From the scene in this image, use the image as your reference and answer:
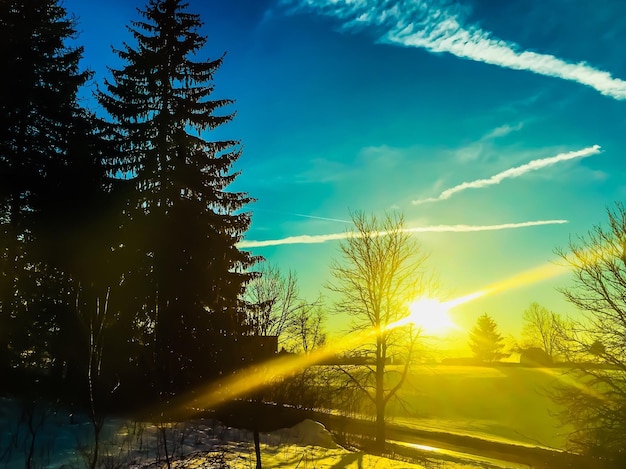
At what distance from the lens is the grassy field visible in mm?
33062

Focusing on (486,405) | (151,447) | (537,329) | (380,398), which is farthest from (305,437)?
(537,329)

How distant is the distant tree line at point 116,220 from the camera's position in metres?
14.4

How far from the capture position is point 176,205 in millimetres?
18453

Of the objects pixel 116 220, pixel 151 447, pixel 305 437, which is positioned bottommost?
pixel 305 437

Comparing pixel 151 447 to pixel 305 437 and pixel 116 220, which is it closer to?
pixel 305 437

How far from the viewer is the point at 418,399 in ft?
141

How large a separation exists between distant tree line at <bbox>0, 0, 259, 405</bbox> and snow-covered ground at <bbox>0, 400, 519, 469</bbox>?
2.33 meters

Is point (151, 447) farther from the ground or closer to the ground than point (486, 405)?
farther from the ground

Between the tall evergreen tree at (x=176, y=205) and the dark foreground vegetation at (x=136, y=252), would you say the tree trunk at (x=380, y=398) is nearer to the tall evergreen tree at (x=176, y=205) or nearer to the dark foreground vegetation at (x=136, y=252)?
the dark foreground vegetation at (x=136, y=252)

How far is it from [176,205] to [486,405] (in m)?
35.2

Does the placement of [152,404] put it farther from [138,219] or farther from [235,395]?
[138,219]

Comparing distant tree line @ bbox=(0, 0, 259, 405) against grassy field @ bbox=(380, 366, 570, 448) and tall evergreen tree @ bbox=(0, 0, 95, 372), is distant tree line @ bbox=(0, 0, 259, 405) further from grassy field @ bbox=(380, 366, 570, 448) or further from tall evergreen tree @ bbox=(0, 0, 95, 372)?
grassy field @ bbox=(380, 366, 570, 448)

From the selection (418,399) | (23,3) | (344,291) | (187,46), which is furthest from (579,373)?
(418,399)

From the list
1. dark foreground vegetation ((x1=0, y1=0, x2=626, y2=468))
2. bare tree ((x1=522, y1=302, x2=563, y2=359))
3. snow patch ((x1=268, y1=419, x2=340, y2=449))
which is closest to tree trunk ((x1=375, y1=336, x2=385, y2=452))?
dark foreground vegetation ((x1=0, y1=0, x2=626, y2=468))
